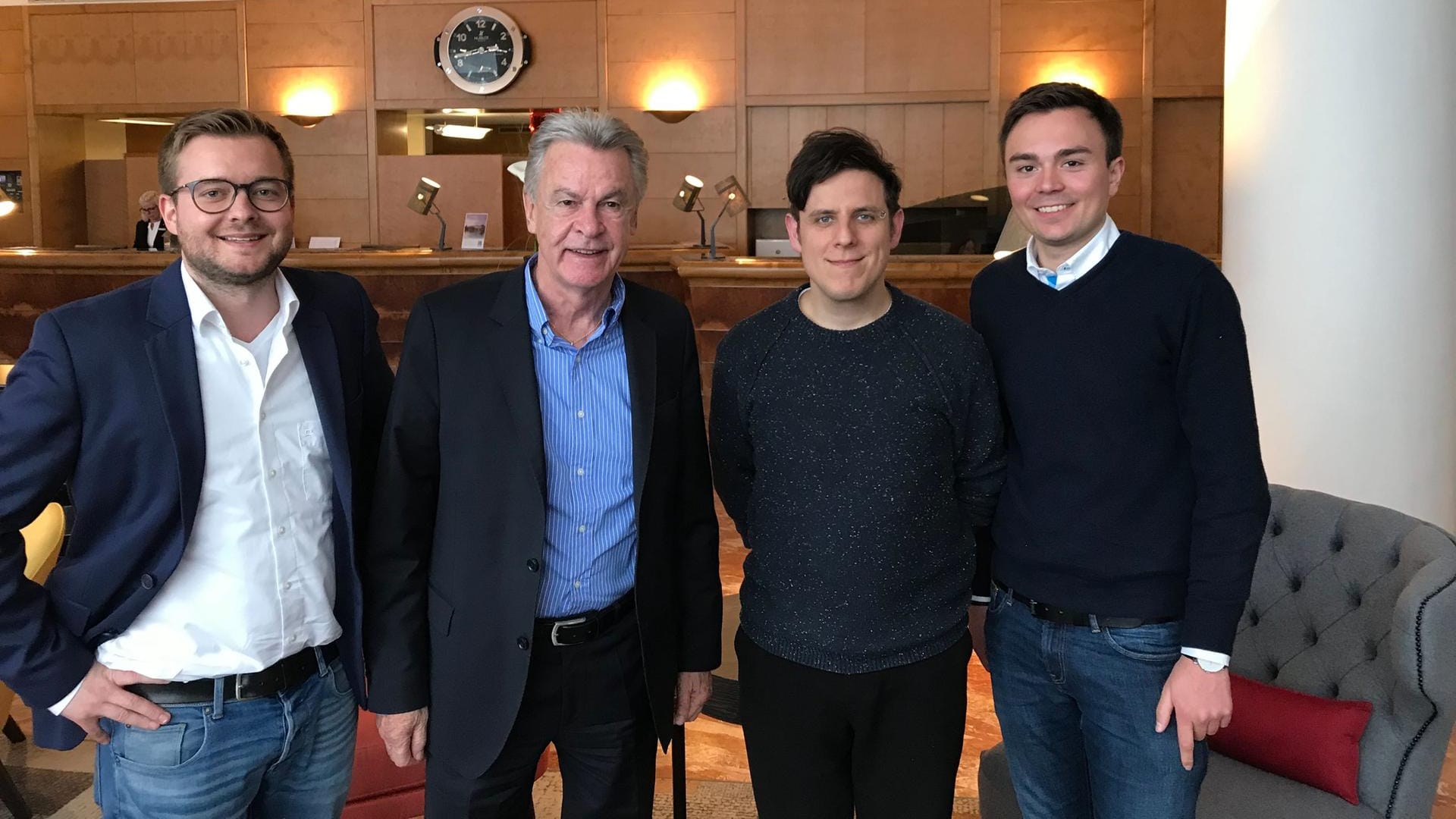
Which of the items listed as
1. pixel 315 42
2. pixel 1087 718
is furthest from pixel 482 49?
pixel 1087 718

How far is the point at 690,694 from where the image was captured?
81.1 inches

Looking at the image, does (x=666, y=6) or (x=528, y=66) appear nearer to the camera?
(x=666, y=6)

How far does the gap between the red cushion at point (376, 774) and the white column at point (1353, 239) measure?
2.50 m

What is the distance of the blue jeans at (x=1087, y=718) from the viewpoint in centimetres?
181

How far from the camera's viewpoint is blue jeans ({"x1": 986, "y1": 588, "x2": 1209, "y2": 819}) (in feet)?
5.95

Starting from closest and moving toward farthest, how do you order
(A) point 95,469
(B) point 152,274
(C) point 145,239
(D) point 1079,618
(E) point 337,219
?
1. (A) point 95,469
2. (D) point 1079,618
3. (B) point 152,274
4. (C) point 145,239
5. (E) point 337,219

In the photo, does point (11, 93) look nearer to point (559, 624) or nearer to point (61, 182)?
point (61, 182)

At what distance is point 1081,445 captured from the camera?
71.5 inches

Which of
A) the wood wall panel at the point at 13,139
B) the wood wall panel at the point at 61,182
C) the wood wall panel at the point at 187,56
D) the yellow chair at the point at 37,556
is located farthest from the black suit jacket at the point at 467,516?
the wood wall panel at the point at 13,139

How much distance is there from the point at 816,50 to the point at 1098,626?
8247mm

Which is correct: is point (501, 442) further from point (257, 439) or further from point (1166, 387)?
point (1166, 387)

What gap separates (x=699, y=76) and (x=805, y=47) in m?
0.91

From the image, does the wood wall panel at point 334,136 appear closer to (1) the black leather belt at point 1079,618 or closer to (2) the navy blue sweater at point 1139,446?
(2) the navy blue sweater at point 1139,446

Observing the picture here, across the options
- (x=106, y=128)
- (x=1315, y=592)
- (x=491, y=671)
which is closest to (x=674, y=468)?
(x=491, y=671)
